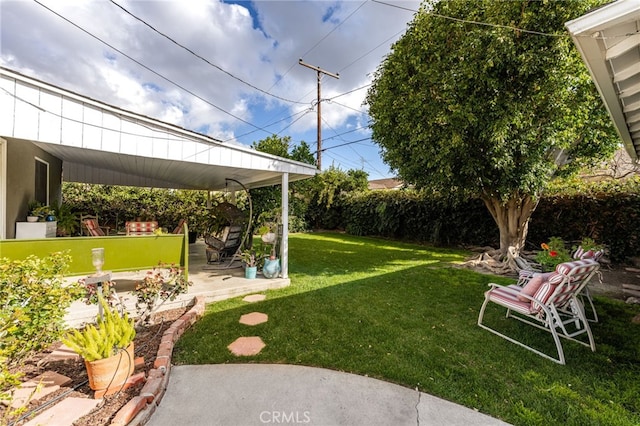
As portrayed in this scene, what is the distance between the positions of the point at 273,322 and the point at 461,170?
5.84 metres

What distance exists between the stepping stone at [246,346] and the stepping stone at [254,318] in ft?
1.51

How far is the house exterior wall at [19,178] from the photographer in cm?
396

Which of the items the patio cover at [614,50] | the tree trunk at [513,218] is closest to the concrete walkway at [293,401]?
the patio cover at [614,50]

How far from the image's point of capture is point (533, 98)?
19.8 feet

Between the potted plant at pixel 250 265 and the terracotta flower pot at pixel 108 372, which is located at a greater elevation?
the potted plant at pixel 250 265

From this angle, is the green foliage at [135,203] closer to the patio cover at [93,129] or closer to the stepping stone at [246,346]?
the patio cover at [93,129]

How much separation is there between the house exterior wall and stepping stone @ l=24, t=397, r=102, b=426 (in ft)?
10.4

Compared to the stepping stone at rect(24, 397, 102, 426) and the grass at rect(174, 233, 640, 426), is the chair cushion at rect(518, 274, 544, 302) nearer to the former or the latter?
the grass at rect(174, 233, 640, 426)

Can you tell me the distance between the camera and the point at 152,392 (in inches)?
90.6

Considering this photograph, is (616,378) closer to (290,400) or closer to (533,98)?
(290,400)

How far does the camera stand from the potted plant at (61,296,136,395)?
89.1 inches

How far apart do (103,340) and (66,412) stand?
1.66 feet

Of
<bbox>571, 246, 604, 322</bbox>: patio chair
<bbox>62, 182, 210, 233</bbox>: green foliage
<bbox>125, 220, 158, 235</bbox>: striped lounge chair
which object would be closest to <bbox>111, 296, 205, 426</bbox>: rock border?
<bbox>571, 246, 604, 322</bbox>: patio chair

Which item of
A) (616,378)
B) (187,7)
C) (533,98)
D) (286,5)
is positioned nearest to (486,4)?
(533,98)
